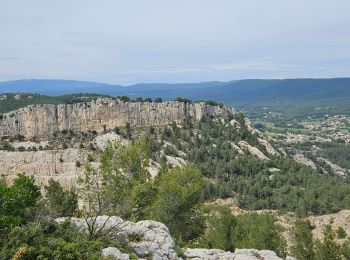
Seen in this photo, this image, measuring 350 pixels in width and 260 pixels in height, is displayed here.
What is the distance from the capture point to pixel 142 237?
26047mm

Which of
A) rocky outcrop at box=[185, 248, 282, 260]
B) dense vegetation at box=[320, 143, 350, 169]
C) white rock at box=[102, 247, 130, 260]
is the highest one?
white rock at box=[102, 247, 130, 260]

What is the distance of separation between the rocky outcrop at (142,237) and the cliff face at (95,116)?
261 ft

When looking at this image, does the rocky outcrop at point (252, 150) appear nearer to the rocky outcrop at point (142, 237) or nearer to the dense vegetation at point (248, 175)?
the dense vegetation at point (248, 175)

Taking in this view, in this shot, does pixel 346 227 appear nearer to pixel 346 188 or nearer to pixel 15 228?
pixel 346 188

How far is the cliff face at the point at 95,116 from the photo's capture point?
4222 inches

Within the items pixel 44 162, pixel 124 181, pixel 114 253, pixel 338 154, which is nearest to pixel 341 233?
pixel 124 181

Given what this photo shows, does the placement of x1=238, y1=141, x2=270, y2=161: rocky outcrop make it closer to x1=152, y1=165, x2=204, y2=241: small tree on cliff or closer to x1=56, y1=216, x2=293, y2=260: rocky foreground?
x1=152, y1=165, x2=204, y2=241: small tree on cliff

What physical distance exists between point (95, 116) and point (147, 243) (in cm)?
8699

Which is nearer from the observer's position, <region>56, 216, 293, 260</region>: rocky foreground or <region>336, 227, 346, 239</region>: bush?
<region>56, 216, 293, 260</region>: rocky foreground

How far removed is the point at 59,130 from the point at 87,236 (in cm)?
8972

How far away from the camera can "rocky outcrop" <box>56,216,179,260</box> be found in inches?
960

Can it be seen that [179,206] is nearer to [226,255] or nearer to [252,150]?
[226,255]

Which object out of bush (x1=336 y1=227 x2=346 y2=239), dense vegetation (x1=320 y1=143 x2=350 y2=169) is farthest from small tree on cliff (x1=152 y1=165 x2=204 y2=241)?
dense vegetation (x1=320 y1=143 x2=350 y2=169)

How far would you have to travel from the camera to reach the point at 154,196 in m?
39.1
